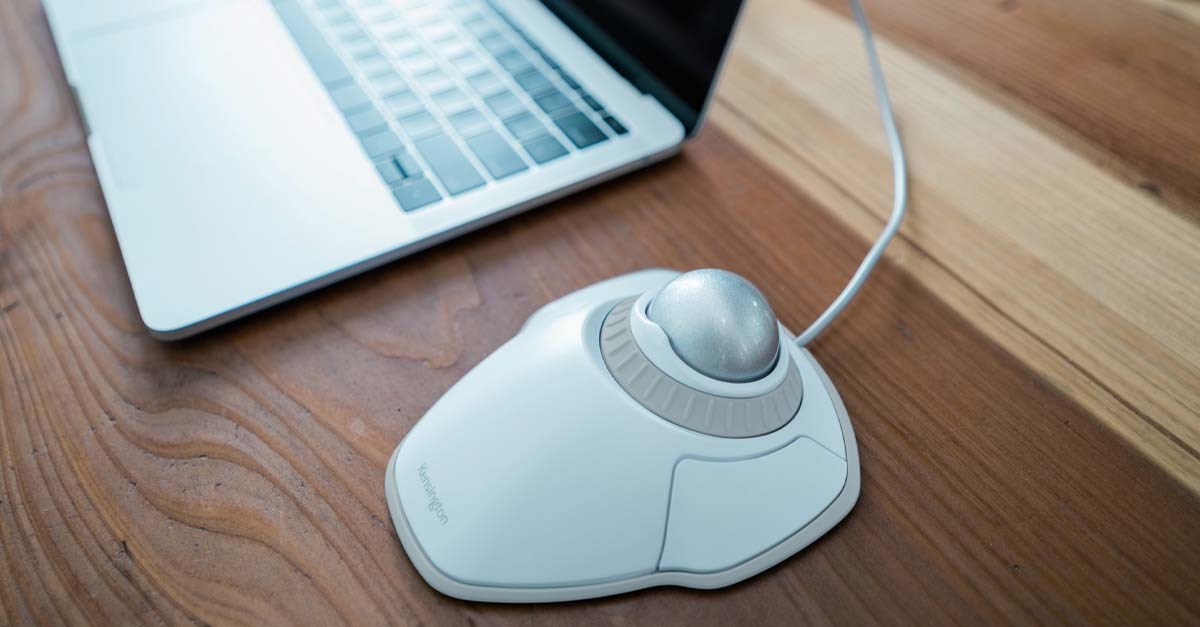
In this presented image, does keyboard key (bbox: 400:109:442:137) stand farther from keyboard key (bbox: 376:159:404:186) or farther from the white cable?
the white cable

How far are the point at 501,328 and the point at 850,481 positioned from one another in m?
0.18

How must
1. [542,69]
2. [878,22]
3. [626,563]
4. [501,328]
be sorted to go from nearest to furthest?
1. [626,563]
2. [501,328]
3. [542,69]
4. [878,22]

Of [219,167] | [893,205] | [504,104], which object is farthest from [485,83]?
[893,205]

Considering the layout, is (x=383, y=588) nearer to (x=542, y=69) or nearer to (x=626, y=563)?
(x=626, y=563)

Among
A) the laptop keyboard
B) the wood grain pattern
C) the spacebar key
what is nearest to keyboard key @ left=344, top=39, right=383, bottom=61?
the laptop keyboard

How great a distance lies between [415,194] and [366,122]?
76mm

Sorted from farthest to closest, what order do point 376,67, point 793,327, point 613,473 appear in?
point 376,67, point 793,327, point 613,473

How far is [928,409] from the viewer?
0.37m

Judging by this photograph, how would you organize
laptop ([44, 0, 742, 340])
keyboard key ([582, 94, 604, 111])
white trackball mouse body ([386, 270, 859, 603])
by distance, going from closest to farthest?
white trackball mouse body ([386, 270, 859, 603]) → laptop ([44, 0, 742, 340]) → keyboard key ([582, 94, 604, 111])

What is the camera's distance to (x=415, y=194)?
42 cm

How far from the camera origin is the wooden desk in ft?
0.99

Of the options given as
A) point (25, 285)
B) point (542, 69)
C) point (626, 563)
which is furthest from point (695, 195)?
point (25, 285)

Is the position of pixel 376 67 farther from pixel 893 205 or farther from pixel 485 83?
pixel 893 205

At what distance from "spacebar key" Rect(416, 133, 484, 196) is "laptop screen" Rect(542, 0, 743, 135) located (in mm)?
139
